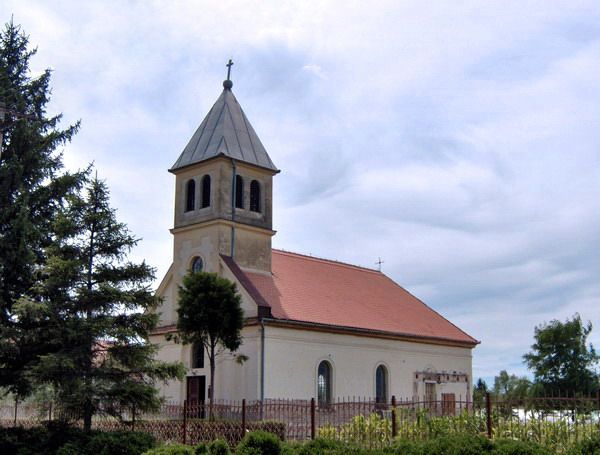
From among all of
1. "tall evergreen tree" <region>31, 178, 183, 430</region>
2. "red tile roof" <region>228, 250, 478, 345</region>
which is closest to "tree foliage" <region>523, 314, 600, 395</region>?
"red tile roof" <region>228, 250, 478, 345</region>

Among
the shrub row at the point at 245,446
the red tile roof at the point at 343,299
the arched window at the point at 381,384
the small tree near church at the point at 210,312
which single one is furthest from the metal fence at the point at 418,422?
the arched window at the point at 381,384

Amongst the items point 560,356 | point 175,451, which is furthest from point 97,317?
point 560,356

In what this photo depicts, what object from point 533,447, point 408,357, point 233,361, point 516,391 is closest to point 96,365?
point 233,361

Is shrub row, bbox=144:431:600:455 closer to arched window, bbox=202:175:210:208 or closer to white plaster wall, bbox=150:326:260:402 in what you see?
white plaster wall, bbox=150:326:260:402

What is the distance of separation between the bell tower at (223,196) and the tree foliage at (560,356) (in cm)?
1579

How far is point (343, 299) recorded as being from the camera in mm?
37656

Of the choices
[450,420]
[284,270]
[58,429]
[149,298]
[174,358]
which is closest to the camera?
[450,420]

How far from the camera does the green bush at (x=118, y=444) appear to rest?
19.2m

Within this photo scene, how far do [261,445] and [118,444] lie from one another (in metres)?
5.00

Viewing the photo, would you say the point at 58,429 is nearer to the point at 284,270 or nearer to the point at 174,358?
the point at 174,358

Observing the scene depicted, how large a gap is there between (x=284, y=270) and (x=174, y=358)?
674cm

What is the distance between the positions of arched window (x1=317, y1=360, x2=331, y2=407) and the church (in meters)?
0.04

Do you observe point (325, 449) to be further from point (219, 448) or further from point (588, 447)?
point (588, 447)

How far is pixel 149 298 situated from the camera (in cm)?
2273
